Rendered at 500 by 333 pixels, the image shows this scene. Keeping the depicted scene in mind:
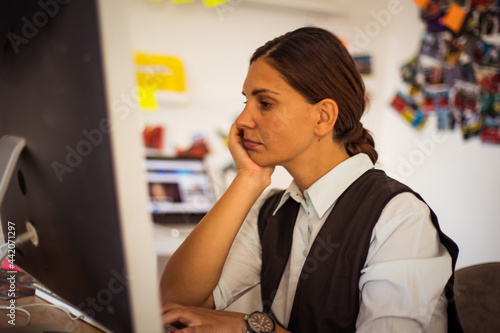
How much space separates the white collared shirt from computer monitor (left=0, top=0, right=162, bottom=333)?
1.69ft

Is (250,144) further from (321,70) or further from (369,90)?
(369,90)

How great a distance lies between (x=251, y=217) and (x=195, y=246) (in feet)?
0.83

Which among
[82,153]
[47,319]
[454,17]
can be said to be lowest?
[47,319]

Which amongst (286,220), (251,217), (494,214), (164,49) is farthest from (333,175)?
(164,49)

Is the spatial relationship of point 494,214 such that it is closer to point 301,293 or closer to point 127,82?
point 301,293

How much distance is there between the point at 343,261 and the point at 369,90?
5.70 ft

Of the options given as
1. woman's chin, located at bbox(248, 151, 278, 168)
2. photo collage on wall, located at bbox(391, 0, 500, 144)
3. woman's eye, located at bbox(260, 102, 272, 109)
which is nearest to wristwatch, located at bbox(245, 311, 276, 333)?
woman's chin, located at bbox(248, 151, 278, 168)

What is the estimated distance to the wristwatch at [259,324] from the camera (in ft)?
2.56

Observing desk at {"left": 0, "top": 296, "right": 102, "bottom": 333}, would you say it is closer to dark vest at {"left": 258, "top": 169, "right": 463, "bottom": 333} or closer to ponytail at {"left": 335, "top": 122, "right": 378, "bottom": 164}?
dark vest at {"left": 258, "top": 169, "right": 463, "bottom": 333}

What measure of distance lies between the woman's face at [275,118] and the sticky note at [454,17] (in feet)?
4.62

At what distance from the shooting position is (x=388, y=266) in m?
0.79

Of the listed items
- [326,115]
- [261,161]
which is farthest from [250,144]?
[326,115]

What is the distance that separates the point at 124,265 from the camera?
0.40 meters

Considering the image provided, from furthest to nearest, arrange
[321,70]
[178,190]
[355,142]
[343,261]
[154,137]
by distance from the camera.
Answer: [154,137]
[178,190]
[355,142]
[321,70]
[343,261]
